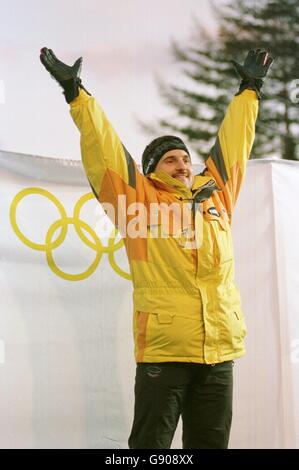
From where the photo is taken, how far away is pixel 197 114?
9648 mm

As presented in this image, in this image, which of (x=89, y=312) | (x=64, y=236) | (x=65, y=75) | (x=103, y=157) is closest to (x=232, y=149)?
(x=103, y=157)

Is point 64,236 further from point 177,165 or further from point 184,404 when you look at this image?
point 184,404

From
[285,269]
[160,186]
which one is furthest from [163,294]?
[285,269]

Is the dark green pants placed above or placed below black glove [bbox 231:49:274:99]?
below

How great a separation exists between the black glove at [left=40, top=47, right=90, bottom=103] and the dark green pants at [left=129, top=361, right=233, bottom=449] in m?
0.89

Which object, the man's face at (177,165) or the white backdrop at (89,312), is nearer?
the man's face at (177,165)

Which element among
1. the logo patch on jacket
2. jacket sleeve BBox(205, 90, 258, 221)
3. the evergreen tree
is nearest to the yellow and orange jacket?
the logo patch on jacket

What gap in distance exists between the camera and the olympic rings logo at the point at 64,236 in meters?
2.60

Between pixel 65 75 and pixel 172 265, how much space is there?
69cm

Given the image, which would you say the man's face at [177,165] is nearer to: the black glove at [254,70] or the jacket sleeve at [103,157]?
the jacket sleeve at [103,157]

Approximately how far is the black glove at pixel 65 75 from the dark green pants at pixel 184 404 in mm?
892

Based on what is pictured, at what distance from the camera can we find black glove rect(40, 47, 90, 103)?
2062 millimetres

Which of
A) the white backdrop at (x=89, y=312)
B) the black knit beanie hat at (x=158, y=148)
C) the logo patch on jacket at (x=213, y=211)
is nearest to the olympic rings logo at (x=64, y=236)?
the white backdrop at (x=89, y=312)

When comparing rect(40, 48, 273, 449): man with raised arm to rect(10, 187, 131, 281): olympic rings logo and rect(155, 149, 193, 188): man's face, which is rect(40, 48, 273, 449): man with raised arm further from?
rect(10, 187, 131, 281): olympic rings logo
